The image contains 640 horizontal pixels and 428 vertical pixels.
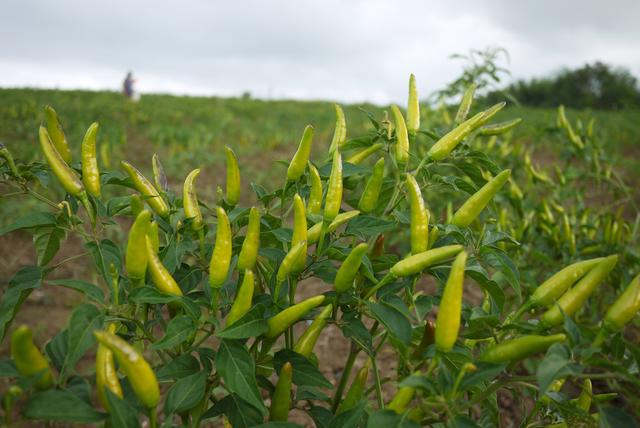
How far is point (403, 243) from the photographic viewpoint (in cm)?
384

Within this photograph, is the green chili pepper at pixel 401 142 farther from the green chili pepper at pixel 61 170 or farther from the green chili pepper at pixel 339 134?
the green chili pepper at pixel 61 170

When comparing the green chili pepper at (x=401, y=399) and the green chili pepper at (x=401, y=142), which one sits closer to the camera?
the green chili pepper at (x=401, y=399)

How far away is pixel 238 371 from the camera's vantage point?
953 mm

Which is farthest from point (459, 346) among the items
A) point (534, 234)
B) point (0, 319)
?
point (534, 234)

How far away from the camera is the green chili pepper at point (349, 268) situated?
A: 100cm

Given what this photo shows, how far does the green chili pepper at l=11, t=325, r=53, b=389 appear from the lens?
798mm

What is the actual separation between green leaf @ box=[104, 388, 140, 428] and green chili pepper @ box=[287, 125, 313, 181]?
0.65m

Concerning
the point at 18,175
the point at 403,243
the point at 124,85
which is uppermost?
the point at 124,85

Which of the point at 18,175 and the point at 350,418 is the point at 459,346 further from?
the point at 18,175

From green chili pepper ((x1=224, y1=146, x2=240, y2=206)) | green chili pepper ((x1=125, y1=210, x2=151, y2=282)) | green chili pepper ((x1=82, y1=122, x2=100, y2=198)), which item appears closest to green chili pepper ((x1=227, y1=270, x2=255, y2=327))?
green chili pepper ((x1=125, y1=210, x2=151, y2=282))

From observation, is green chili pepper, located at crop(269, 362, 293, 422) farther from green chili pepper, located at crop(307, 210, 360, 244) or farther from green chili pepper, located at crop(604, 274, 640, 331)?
green chili pepper, located at crop(604, 274, 640, 331)

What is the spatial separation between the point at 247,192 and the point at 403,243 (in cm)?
235

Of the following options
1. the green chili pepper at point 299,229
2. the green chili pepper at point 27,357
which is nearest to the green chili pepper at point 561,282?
the green chili pepper at point 299,229

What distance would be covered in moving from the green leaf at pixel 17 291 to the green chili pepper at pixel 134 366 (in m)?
0.28
